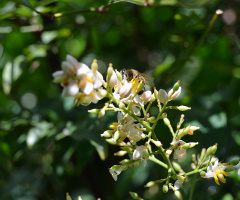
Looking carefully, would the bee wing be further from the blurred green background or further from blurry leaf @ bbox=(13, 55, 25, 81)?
blurry leaf @ bbox=(13, 55, 25, 81)

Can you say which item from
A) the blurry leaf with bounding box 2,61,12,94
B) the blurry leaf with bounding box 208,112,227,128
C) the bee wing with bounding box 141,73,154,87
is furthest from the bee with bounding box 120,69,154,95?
the blurry leaf with bounding box 2,61,12,94

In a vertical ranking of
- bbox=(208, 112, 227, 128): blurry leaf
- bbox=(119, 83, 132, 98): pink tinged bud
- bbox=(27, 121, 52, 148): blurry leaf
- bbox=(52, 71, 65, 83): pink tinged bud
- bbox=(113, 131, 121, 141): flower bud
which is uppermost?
bbox=(52, 71, 65, 83): pink tinged bud

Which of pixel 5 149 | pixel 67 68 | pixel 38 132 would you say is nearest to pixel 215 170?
pixel 67 68

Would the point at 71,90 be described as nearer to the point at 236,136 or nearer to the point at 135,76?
the point at 135,76

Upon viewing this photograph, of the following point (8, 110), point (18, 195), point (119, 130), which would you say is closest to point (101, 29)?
point (8, 110)

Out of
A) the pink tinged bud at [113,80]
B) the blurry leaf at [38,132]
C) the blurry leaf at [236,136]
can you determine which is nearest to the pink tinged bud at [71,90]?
the pink tinged bud at [113,80]

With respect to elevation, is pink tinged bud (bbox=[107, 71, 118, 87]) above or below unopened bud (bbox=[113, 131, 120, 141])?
above

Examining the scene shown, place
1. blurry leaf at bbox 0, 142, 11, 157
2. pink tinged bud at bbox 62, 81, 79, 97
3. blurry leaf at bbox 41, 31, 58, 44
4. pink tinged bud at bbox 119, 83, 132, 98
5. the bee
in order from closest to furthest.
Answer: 1. pink tinged bud at bbox 62, 81, 79, 97
2. pink tinged bud at bbox 119, 83, 132, 98
3. the bee
4. blurry leaf at bbox 0, 142, 11, 157
5. blurry leaf at bbox 41, 31, 58, 44
